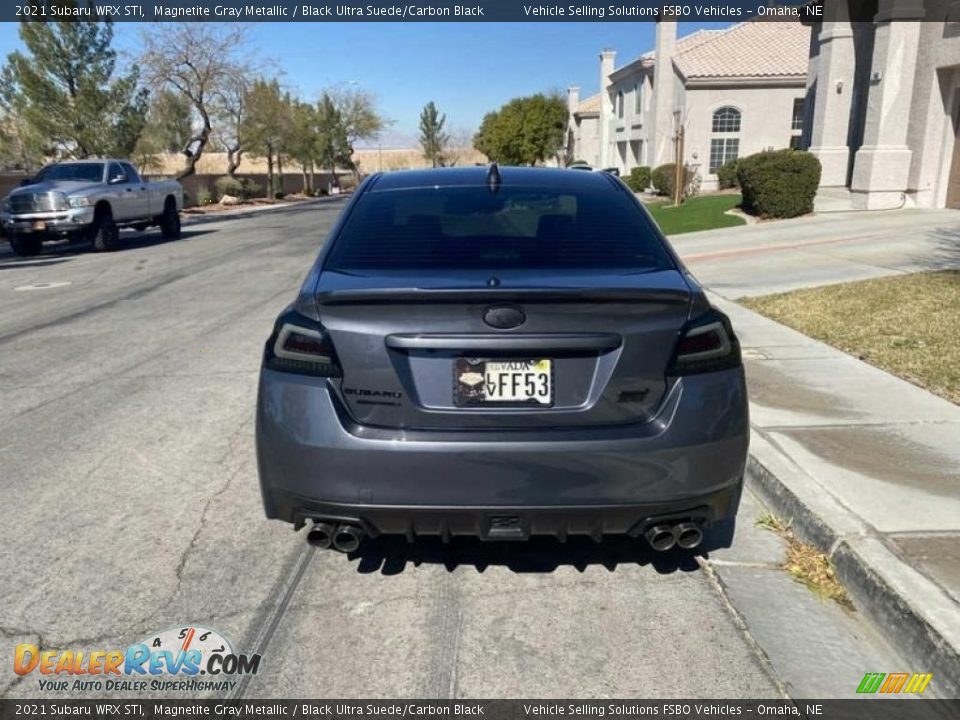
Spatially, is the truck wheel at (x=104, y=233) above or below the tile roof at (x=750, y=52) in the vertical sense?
below

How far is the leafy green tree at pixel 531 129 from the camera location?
205ft

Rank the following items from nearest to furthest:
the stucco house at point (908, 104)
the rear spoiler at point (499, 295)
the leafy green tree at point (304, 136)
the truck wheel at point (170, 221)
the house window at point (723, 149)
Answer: the rear spoiler at point (499, 295), the stucco house at point (908, 104), the truck wheel at point (170, 221), the house window at point (723, 149), the leafy green tree at point (304, 136)

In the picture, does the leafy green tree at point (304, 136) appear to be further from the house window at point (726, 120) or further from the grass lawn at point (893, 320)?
the grass lawn at point (893, 320)

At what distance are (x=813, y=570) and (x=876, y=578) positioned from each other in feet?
1.20

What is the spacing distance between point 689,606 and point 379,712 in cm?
136

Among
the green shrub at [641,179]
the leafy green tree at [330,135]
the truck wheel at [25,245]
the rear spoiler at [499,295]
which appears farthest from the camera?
the leafy green tree at [330,135]

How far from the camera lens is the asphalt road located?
2740 mm

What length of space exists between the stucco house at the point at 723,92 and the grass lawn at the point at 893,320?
76.8 ft

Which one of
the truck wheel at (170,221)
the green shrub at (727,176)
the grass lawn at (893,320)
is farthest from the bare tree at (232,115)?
the grass lawn at (893,320)

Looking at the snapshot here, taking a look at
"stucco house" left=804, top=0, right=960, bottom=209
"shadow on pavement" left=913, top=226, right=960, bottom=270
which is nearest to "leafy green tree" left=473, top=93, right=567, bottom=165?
"stucco house" left=804, top=0, right=960, bottom=209

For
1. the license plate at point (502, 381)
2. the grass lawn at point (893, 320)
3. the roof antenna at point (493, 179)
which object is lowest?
the grass lawn at point (893, 320)

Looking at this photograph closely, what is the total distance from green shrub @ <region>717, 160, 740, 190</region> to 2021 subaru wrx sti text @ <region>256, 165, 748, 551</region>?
2877 cm

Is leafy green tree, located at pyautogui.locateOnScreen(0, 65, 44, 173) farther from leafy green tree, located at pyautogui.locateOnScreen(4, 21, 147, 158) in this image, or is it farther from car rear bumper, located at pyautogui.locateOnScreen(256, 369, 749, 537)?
car rear bumper, located at pyautogui.locateOnScreen(256, 369, 749, 537)

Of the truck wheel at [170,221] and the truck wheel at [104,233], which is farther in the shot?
the truck wheel at [170,221]
